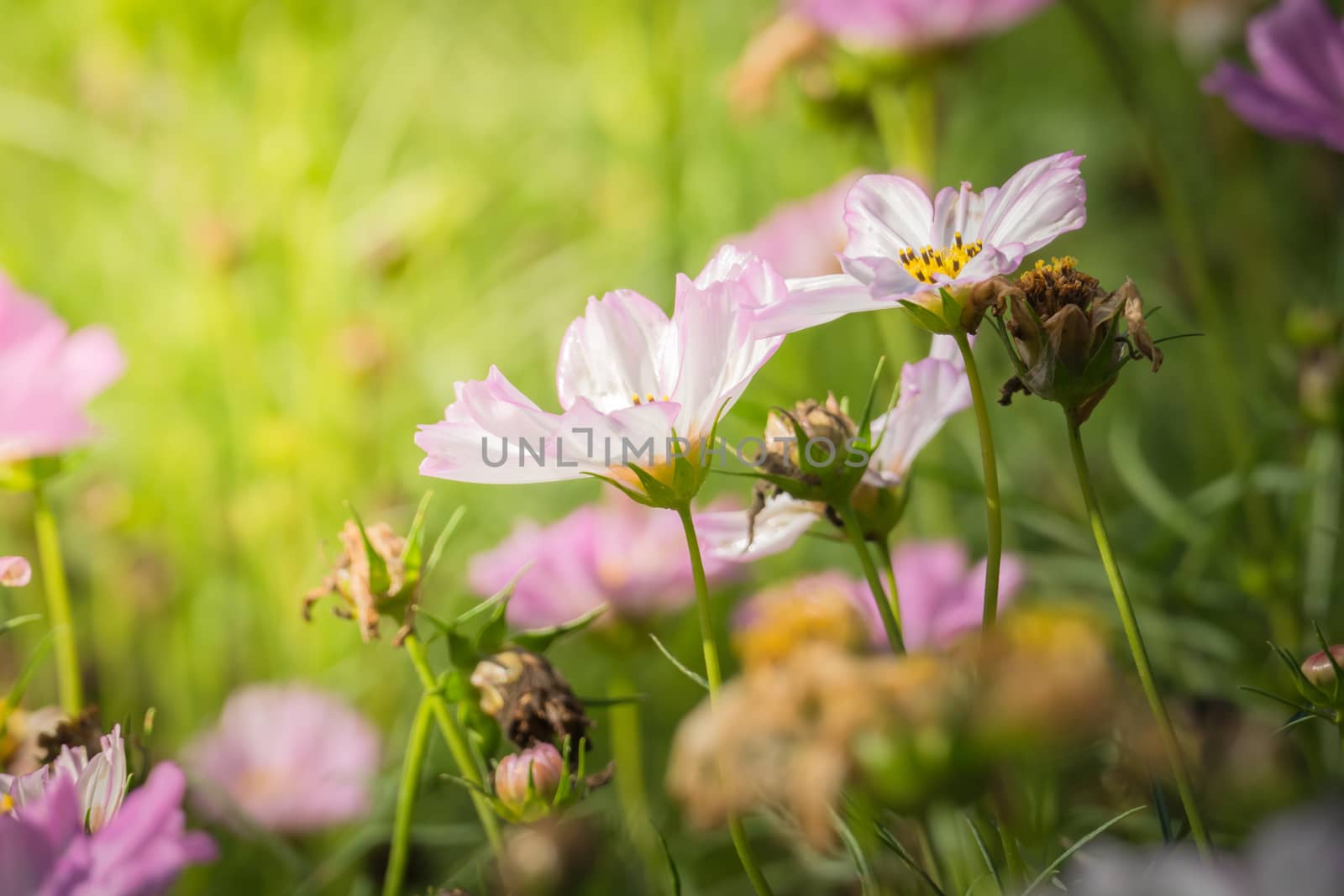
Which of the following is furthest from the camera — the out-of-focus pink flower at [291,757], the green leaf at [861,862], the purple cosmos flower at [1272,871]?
the out-of-focus pink flower at [291,757]

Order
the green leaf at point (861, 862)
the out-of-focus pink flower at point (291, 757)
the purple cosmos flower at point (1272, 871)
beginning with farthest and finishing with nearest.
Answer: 1. the out-of-focus pink flower at point (291, 757)
2. the green leaf at point (861, 862)
3. the purple cosmos flower at point (1272, 871)

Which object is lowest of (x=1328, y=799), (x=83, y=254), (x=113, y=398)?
(x=1328, y=799)

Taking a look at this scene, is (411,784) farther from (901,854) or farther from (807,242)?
(807,242)

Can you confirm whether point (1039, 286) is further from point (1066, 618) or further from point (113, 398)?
point (113, 398)

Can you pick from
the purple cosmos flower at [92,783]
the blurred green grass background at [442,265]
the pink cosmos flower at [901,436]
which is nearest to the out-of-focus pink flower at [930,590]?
the blurred green grass background at [442,265]

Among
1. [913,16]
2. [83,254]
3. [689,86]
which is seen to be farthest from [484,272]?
[913,16]

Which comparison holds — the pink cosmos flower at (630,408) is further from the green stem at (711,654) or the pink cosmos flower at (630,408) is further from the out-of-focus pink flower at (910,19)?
the out-of-focus pink flower at (910,19)

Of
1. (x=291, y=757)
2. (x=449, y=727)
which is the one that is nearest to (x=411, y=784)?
(x=449, y=727)
